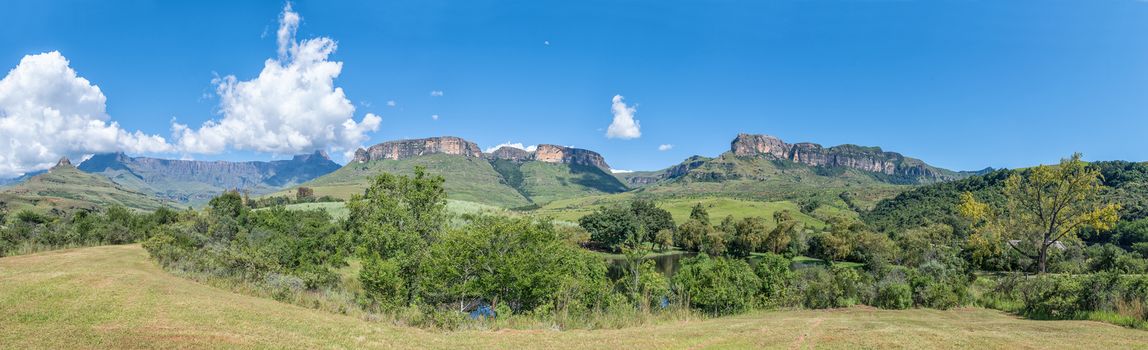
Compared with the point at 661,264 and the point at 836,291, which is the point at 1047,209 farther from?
the point at 661,264

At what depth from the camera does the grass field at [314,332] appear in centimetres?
1308

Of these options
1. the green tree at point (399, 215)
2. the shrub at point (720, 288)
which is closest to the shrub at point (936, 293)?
the shrub at point (720, 288)

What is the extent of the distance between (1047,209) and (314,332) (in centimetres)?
4035

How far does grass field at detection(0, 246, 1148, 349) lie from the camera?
13.1m

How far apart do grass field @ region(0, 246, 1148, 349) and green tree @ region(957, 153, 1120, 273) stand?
14.8 meters

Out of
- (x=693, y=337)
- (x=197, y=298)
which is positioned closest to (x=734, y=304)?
(x=693, y=337)

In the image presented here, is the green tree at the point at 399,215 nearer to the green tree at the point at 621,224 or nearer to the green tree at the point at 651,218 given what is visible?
the green tree at the point at 621,224

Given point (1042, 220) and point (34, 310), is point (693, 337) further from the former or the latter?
point (1042, 220)

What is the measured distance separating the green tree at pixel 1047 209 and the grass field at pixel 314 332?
14.8 meters

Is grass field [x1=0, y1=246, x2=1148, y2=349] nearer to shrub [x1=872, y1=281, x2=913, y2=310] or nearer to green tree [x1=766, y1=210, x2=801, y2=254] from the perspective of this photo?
shrub [x1=872, y1=281, x2=913, y2=310]

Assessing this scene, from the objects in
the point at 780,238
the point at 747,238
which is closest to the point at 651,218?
the point at 747,238

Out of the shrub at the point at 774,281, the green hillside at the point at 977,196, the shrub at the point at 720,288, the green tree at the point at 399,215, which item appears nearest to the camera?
the shrub at the point at 720,288

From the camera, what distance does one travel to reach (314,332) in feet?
49.6

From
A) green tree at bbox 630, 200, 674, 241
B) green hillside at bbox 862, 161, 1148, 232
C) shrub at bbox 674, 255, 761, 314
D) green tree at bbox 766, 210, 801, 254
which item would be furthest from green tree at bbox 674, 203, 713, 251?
shrub at bbox 674, 255, 761, 314
